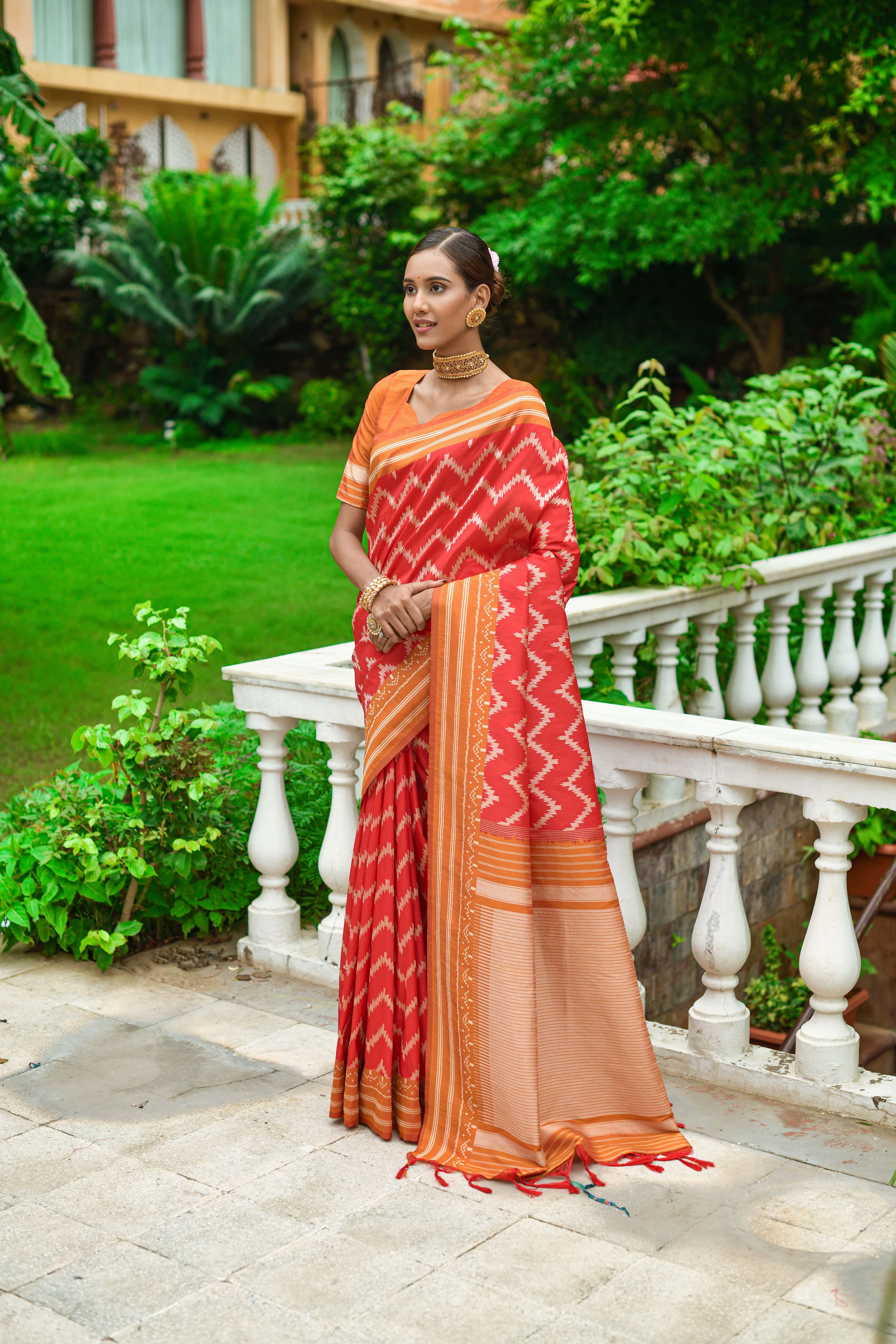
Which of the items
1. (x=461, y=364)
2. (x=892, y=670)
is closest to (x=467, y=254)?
(x=461, y=364)

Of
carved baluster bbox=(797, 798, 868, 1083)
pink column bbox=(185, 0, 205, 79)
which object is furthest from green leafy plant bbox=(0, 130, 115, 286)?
carved baluster bbox=(797, 798, 868, 1083)

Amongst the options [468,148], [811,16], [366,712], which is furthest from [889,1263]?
[468,148]

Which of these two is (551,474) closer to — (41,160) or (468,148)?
(468,148)

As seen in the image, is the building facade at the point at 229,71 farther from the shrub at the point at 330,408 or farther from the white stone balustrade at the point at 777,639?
the white stone balustrade at the point at 777,639

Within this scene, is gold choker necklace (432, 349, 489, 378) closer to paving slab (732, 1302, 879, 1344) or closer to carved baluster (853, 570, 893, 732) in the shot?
paving slab (732, 1302, 879, 1344)

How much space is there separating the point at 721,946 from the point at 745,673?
2209 mm

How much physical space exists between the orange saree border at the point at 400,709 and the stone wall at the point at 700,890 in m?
1.87

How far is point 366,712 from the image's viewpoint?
10.7ft

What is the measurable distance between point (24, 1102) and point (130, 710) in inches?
50.9

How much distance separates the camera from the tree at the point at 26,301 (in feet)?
24.8

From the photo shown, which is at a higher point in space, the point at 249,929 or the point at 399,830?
the point at 399,830

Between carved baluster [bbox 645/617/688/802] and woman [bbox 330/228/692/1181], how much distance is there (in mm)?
2160

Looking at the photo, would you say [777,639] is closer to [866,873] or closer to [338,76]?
[866,873]

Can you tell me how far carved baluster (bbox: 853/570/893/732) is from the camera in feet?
20.2
